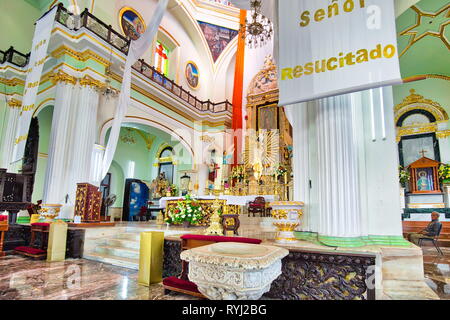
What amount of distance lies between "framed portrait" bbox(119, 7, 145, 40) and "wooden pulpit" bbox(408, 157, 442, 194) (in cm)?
1251

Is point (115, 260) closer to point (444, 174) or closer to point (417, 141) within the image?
point (444, 174)

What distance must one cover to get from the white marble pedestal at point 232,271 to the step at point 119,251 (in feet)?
10.4

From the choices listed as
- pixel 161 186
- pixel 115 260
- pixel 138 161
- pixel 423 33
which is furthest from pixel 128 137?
pixel 423 33

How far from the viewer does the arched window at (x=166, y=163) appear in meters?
13.8

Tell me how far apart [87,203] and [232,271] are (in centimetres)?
565

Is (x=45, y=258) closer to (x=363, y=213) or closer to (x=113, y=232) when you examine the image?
(x=113, y=232)

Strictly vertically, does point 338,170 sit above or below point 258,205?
above

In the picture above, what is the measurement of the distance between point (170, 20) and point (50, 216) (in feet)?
36.3

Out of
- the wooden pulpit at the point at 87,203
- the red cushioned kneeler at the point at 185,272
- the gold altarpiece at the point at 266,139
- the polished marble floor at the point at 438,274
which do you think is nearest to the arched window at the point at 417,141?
the gold altarpiece at the point at 266,139

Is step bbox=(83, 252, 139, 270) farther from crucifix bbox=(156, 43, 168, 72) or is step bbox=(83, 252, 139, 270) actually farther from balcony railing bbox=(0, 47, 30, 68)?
crucifix bbox=(156, 43, 168, 72)

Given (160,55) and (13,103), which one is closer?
(13,103)

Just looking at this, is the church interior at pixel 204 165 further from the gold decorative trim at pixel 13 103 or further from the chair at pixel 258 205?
the gold decorative trim at pixel 13 103

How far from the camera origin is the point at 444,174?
9.52 m

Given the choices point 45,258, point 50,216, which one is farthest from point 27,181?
point 45,258
